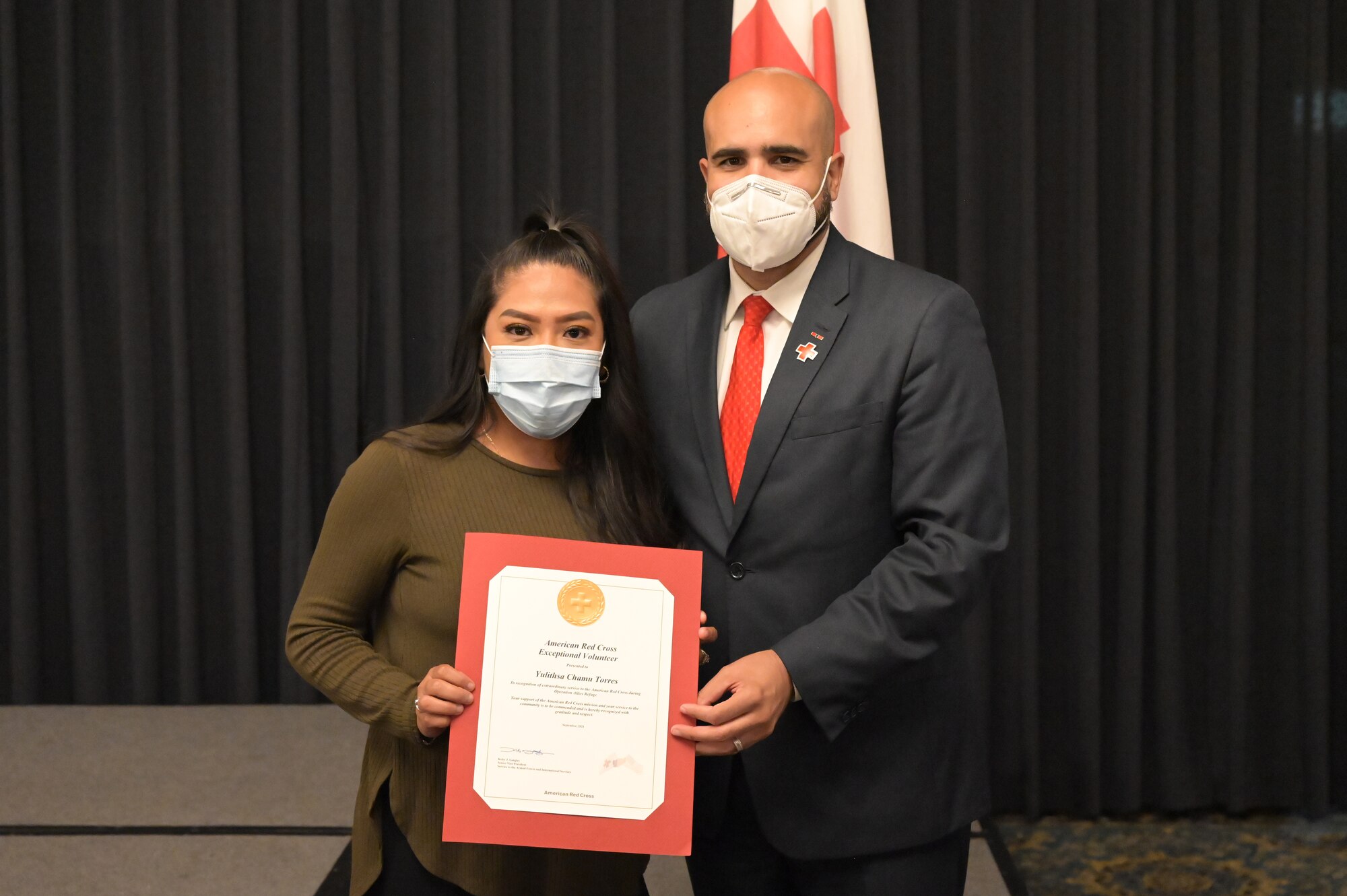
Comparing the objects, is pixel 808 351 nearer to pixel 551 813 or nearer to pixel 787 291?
pixel 787 291

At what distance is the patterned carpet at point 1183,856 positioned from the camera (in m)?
2.84

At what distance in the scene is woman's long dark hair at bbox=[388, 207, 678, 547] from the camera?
5.04 feet

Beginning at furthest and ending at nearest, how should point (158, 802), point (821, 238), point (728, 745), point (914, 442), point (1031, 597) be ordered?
point (1031, 597), point (158, 802), point (821, 238), point (914, 442), point (728, 745)

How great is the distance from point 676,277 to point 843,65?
728 millimetres

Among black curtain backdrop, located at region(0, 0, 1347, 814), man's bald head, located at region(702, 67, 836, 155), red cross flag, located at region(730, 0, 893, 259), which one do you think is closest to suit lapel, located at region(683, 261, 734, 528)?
man's bald head, located at region(702, 67, 836, 155)

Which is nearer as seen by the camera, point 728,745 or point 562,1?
point 728,745

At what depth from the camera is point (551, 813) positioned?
4.38 ft

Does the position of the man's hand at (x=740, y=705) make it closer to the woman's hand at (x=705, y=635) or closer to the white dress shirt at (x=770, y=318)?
the woman's hand at (x=705, y=635)

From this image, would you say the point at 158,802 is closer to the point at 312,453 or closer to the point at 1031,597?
the point at 312,453

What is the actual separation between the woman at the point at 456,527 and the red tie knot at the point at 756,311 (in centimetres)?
22

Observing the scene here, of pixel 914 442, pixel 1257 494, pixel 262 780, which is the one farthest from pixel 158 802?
pixel 1257 494

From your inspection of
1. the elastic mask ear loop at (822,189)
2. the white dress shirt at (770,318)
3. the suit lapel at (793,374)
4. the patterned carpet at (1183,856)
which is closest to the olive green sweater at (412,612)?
the suit lapel at (793,374)

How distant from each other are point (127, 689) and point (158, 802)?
1244 mm

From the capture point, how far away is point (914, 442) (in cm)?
152
